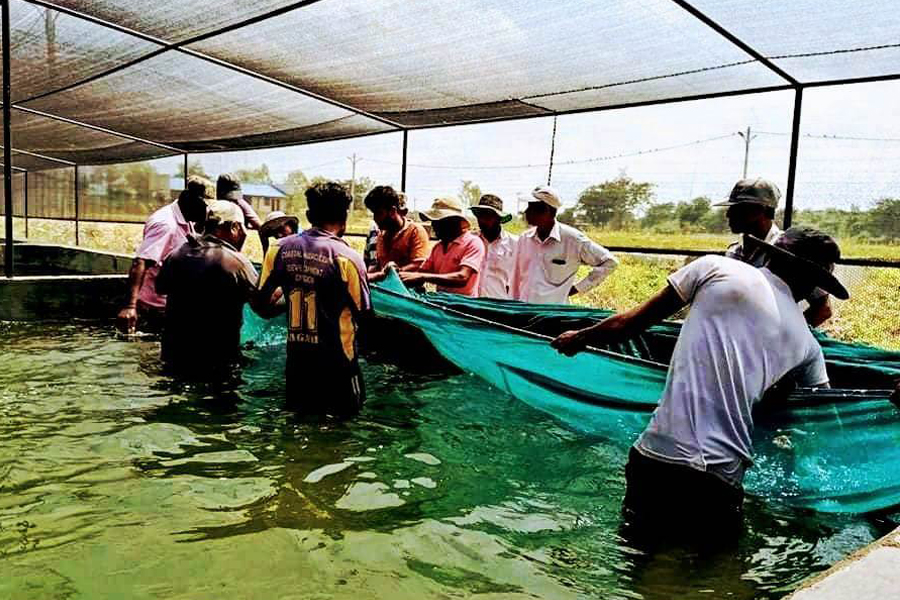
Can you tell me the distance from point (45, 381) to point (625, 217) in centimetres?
874

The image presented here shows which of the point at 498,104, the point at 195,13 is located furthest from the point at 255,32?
the point at 498,104

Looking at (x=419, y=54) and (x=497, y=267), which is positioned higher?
(x=419, y=54)

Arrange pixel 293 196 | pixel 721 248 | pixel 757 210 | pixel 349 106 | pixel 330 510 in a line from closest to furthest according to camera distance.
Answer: pixel 330 510 < pixel 757 210 < pixel 349 106 < pixel 721 248 < pixel 293 196

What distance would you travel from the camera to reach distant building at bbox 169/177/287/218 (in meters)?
21.6

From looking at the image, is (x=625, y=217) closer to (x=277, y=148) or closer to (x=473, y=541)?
(x=277, y=148)

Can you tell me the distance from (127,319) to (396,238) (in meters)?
2.01

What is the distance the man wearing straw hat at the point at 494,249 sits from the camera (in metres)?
5.30

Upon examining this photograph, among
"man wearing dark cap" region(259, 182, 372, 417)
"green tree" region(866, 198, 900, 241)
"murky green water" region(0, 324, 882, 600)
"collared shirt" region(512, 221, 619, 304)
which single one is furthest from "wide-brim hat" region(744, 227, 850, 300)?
"green tree" region(866, 198, 900, 241)

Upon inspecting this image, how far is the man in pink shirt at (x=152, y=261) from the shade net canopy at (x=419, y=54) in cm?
147

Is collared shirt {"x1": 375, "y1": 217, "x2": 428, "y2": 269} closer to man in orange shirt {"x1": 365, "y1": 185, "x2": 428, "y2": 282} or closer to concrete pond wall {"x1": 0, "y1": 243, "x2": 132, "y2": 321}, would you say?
man in orange shirt {"x1": 365, "y1": 185, "x2": 428, "y2": 282}

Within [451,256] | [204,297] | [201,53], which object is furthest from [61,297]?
[451,256]

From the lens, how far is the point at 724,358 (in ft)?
7.21

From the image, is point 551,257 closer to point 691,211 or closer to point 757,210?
point 757,210

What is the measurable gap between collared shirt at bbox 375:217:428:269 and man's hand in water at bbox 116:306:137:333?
71.7 inches
